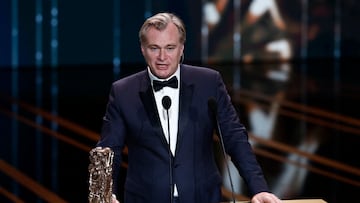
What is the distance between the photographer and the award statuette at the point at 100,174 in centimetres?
197

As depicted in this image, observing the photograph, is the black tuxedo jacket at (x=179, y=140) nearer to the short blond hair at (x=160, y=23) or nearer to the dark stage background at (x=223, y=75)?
the short blond hair at (x=160, y=23)

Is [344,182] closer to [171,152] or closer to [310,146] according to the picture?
[310,146]

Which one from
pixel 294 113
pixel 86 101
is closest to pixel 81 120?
pixel 86 101

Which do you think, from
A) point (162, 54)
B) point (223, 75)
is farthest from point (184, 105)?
point (223, 75)

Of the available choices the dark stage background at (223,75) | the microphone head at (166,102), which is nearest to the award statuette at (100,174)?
the microphone head at (166,102)

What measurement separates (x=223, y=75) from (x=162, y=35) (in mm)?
9125

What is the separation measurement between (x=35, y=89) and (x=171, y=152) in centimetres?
779

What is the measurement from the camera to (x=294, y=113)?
8.33 metres

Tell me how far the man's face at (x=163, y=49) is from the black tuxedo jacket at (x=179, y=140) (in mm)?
152

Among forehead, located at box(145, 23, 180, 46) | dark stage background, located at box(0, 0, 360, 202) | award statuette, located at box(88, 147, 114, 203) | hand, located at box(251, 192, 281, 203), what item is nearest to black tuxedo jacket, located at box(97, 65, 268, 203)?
hand, located at box(251, 192, 281, 203)

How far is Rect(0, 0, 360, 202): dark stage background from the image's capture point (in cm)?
583

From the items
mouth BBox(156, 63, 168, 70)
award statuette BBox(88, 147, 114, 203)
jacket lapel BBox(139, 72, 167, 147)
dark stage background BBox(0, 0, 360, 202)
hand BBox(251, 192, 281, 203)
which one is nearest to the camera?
award statuette BBox(88, 147, 114, 203)

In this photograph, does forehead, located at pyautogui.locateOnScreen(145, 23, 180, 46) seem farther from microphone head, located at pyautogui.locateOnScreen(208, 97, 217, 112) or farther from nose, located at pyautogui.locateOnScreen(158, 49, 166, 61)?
microphone head, located at pyautogui.locateOnScreen(208, 97, 217, 112)

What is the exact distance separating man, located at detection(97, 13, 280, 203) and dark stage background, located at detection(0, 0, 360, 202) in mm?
2505
